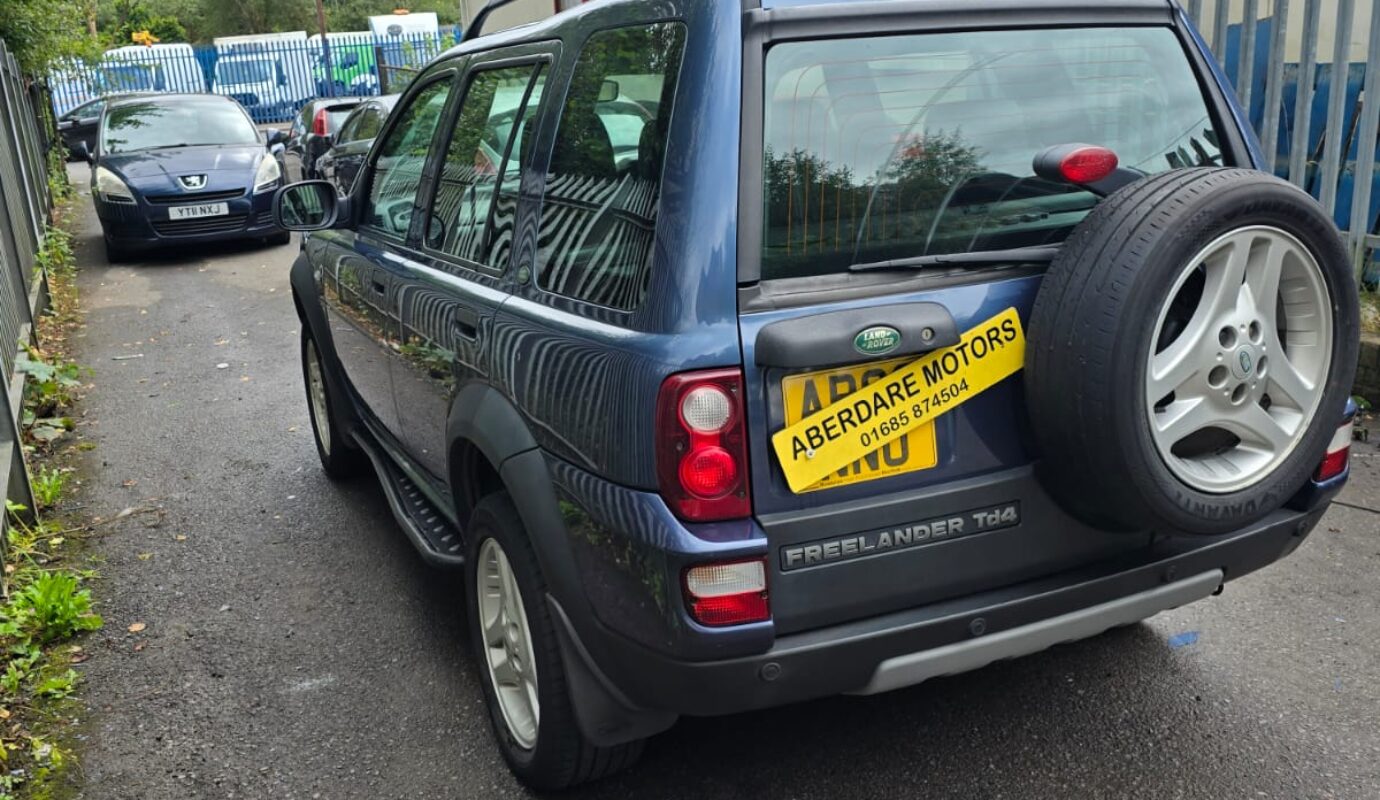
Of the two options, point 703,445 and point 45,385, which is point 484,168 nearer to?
point 703,445

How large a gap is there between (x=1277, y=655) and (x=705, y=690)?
6.81ft

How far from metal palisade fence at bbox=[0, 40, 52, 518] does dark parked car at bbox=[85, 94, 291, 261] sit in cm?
79

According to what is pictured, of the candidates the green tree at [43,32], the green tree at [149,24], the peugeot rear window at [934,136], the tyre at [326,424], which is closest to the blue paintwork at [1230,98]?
the peugeot rear window at [934,136]

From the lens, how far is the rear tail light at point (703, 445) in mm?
2246

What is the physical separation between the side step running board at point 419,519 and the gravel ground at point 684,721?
38 cm

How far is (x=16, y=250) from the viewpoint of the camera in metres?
8.12

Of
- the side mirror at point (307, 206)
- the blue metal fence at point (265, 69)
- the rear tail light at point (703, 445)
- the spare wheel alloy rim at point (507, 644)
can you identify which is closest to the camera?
the rear tail light at point (703, 445)

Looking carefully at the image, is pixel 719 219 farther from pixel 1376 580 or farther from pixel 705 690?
pixel 1376 580

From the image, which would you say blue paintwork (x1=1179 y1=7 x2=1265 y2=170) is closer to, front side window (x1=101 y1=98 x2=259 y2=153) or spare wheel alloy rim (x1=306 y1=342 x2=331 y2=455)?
spare wheel alloy rim (x1=306 y1=342 x2=331 y2=455)

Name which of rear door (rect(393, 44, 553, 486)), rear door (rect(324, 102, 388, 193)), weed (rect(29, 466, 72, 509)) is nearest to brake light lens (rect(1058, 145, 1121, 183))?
rear door (rect(393, 44, 553, 486))

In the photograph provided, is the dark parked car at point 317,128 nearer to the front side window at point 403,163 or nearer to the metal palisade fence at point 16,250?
the metal palisade fence at point 16,250

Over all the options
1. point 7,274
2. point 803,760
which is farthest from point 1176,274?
point 7,274

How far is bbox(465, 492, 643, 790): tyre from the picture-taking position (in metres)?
2.69

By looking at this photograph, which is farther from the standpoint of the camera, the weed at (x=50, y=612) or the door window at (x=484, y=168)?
the weed at (x=50, y=612)
